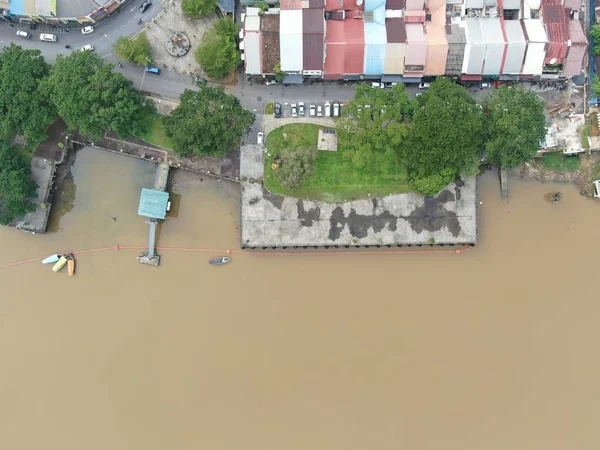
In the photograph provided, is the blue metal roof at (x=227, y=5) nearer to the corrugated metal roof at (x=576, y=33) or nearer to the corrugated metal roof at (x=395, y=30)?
the corrugated metal roof at (x=395, y=30)

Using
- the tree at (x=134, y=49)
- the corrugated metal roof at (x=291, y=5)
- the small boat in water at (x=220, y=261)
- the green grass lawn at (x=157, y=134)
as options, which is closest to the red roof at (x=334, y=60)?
the corrugated metal roof at (x=291, y=5)

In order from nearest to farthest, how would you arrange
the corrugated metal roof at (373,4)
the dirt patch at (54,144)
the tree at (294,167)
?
the tree at (294,167) < the corrugated metal roof at (373,4) < the dirt patch at (54,144)

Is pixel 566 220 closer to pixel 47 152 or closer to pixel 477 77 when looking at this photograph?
pixel 477 77

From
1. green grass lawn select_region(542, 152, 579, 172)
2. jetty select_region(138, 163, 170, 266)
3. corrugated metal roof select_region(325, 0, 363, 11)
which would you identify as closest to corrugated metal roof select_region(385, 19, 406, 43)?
corrugated metal roof select_region(325, 0, 363, 11)

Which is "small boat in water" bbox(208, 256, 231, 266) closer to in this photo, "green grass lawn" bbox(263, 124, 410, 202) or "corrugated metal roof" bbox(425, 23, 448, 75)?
"green grass lawn" bbox(263, 124, 410, 202)

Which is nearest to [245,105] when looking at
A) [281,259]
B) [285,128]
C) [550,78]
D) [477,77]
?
[285,128]
